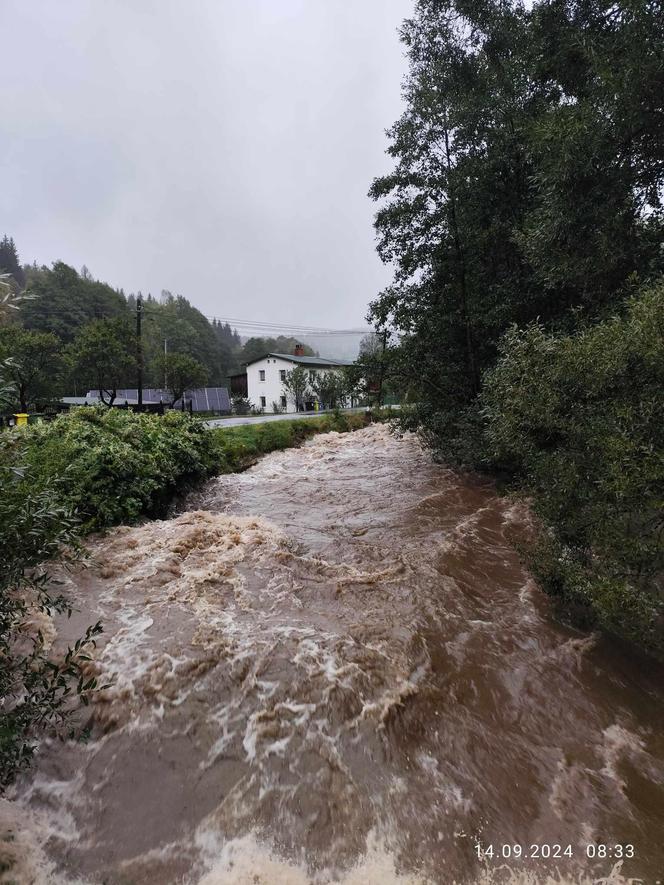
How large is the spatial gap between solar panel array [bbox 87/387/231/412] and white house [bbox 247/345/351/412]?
3.76m

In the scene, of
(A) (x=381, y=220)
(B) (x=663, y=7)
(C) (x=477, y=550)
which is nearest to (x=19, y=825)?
(C) (x=477, y=550)

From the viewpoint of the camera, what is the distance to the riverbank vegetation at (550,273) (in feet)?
13.3

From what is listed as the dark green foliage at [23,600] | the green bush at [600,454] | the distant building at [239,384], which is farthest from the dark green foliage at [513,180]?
the distant building at [239,384]

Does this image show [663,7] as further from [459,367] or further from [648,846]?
[648,846]

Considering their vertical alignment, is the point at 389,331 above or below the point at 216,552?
above

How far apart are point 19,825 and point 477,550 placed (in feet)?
22.1

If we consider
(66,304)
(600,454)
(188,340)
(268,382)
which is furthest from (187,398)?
(600,454)

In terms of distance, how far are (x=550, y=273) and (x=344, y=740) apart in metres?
8.19

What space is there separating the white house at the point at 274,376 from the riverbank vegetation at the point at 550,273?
113 feet

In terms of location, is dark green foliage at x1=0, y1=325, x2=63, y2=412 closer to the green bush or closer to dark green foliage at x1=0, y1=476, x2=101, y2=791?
dark green foliage at x1=0, y1=476, x2=101, y2=791

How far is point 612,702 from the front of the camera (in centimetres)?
413

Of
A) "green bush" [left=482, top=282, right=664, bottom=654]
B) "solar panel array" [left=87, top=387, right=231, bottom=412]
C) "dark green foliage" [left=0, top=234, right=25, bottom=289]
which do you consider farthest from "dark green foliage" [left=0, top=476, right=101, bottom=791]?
"dark green foliage" [left=0, top=234, right=25, bottom=289]

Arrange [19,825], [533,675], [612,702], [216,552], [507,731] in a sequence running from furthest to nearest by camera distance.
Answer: [216,552] < [533,675] < [612,702] < [507,731] < [19,825]

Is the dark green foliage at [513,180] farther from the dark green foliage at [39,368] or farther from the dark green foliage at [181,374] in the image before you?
the dark green foliage at [181,374]
